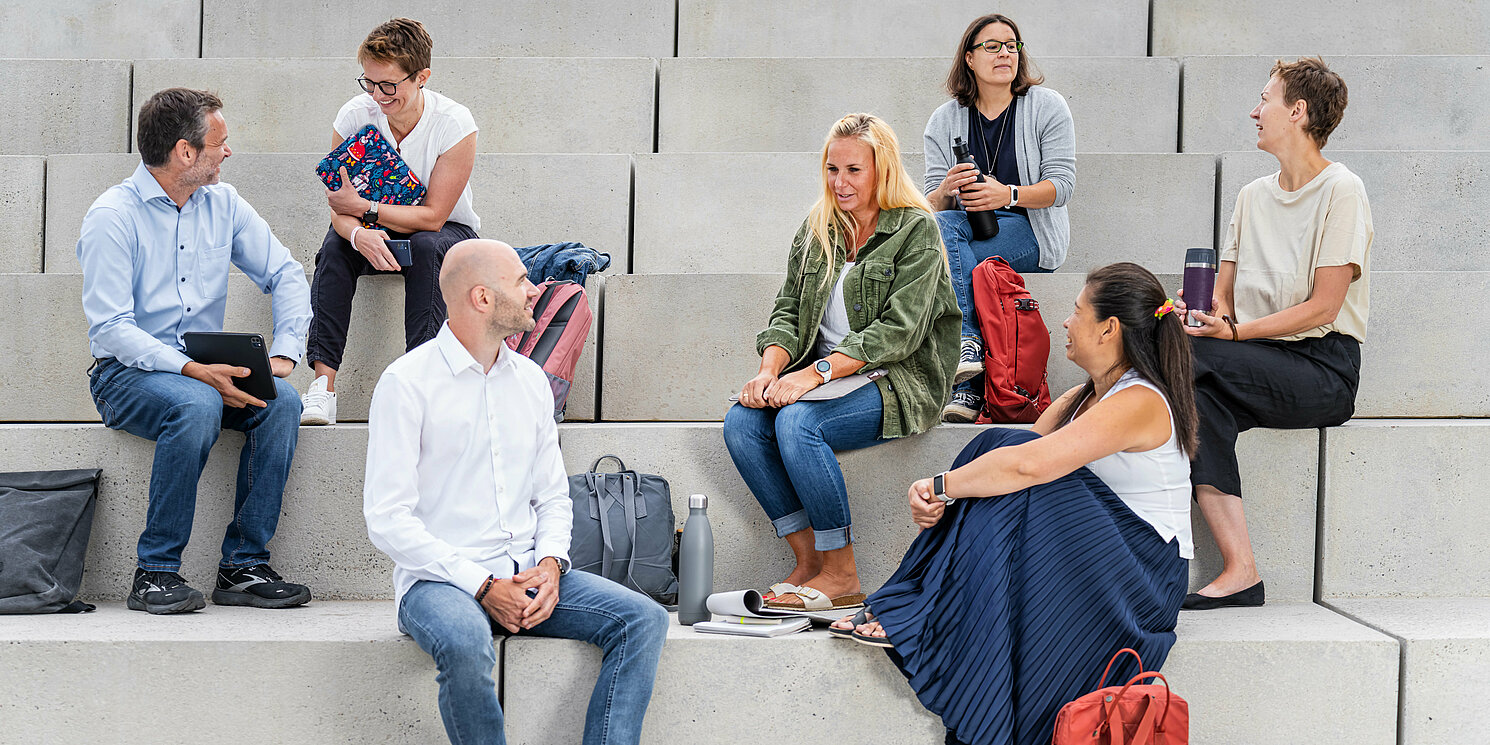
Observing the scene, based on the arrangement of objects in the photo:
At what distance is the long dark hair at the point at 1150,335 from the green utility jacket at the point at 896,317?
50cm

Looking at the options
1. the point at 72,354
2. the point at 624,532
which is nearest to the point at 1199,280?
the point at 624,532

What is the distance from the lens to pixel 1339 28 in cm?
470

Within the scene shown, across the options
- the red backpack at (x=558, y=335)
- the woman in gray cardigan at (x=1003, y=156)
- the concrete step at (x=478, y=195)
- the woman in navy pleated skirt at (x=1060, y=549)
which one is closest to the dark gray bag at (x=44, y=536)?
the red backpack at (x=558, y=335)

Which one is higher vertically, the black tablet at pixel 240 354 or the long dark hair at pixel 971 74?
the long dark hair at pixel 971 74

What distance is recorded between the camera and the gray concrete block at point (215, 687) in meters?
2.44

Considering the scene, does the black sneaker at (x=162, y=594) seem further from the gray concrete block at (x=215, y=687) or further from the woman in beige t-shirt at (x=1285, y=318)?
Result: the woman in beige t-shirt at (x=1285, y=318)

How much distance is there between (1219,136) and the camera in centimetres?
438

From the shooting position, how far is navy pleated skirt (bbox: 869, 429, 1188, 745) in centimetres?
233

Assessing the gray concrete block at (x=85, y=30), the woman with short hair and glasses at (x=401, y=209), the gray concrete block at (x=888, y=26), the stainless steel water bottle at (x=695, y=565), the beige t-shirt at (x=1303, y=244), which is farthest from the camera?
the gray concrete block at (x=85, y=30)

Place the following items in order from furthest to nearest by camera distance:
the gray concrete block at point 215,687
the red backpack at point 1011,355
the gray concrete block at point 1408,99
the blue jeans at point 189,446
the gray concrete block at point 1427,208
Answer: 1. the gray concrete block at point 1408,99
2. the gray concrete block at point 1427,208
3. the red backpack at point 1011,355
4. the blue jeans at point 189,446
5. the gray concrete block at point 215,687

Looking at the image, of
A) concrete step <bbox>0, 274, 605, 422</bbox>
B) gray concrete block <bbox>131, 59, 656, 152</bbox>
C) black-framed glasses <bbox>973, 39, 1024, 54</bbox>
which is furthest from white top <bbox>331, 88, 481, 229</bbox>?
black-framed glasses <bbox>973, 39, 1024, 54</bbox>

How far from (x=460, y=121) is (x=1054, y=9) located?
2.66 m

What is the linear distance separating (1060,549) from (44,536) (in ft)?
7.74

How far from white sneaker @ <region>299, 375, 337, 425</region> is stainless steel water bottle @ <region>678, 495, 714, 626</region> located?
1056 millimetres
